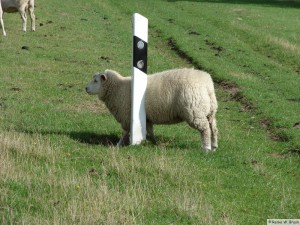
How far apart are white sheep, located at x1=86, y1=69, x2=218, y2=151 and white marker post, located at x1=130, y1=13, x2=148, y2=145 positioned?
118mm

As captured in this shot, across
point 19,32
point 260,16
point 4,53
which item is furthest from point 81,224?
point 260,16

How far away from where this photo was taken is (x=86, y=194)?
6910mm

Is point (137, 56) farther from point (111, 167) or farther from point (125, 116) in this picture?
point (111, 167)

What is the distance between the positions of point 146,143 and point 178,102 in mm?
1078

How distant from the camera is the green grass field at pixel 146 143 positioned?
22.3 feet

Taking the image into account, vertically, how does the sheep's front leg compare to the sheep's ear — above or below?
below

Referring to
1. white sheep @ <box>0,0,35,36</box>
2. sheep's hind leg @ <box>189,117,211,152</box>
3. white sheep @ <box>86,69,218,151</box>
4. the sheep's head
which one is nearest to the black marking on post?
white sheep @ <box>86,69,218,151</box>

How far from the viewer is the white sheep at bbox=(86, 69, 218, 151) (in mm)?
9844

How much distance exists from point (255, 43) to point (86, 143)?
15.2 m

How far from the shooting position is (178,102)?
32.7 feet

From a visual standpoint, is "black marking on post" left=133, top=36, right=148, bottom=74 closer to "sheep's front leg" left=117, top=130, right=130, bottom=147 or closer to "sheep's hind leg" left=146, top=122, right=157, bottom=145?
"sheep's hind leg" left=146, top=122, right=157, bottom=145

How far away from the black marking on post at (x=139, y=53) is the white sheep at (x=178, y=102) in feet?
1.15

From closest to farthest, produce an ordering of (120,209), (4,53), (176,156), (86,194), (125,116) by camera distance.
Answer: (120,209)
(86,194)
(176,156)
(125,116)
(4,53)

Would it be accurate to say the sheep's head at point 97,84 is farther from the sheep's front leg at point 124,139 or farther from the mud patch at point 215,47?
the mud patch at point 215,47
